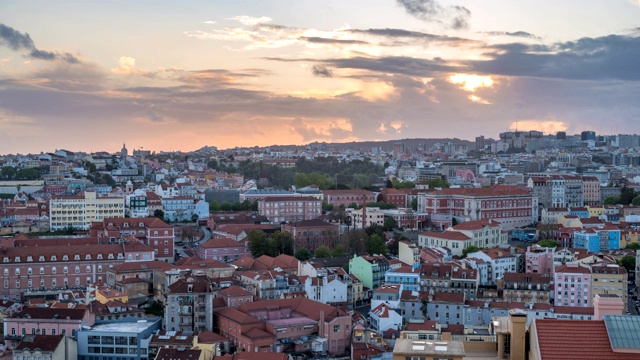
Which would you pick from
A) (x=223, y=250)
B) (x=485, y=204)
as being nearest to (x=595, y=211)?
(x=485, y=204)

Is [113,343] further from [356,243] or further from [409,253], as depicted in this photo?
[356,243]

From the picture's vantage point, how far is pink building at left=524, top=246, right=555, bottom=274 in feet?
68.3

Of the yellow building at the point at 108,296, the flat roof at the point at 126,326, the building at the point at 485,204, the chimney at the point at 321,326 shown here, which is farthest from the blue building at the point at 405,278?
the building at the point at 485,204

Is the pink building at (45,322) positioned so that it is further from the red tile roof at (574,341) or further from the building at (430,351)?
the red tile roof at (574,341)

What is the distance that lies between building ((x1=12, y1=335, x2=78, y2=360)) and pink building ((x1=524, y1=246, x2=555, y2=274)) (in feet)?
38.5

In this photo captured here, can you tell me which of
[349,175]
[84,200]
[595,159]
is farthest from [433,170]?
[84,200]

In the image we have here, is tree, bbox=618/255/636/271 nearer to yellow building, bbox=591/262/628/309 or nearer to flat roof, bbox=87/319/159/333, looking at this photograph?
yellow building, bbox=591/262/628/309

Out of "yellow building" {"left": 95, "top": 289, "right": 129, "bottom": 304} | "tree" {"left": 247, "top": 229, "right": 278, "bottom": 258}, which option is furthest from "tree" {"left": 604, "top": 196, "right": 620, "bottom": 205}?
"yellow building" {"left": 95, "top": 289, "right": 129, "bottom": 304}

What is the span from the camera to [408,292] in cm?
1791

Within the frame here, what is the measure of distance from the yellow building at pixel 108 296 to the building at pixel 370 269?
589 cm

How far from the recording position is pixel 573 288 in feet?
59.1

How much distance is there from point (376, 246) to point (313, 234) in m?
2.95

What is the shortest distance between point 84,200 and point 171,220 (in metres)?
4.27

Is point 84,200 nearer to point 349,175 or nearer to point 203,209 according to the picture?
point 203,209
